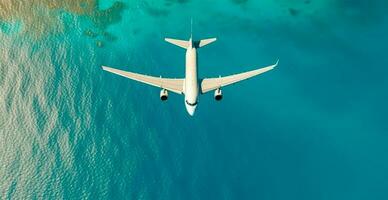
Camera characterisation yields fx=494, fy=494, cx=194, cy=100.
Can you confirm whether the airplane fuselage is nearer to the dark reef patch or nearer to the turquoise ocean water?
the turquoise ocean water

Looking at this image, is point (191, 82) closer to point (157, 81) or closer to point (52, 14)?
point (157, 81)

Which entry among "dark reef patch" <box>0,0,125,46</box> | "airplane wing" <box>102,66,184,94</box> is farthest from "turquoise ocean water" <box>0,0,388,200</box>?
"airplane wing" <box>102,66,184,94</box>

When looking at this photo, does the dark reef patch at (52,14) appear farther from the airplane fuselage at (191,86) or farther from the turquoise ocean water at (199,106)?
the airplane fuselage at (191,86)

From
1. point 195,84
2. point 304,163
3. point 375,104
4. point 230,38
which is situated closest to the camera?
point 195,84

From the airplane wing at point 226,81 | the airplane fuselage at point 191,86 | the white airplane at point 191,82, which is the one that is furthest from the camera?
the airplane wing at point 226,81

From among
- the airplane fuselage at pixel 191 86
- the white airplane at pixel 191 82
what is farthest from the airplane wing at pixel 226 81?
the airplane fuselage at pixel 191 86

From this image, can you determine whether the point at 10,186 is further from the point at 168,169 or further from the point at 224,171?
the point at 224,171

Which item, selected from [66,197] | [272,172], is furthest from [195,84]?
[66,197]

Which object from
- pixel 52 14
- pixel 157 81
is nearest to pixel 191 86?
pixel 157 81
